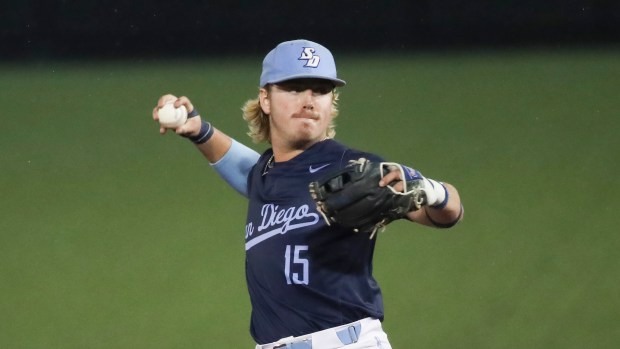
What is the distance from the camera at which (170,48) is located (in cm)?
652

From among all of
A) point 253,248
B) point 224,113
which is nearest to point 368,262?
point 253,248

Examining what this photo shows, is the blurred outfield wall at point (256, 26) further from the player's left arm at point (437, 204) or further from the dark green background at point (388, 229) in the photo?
the player's left arm at point (437, 204)

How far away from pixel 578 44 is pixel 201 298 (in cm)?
295

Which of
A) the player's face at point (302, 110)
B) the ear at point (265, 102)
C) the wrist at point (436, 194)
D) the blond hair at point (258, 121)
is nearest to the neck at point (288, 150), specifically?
the player's face at point (302, 110)

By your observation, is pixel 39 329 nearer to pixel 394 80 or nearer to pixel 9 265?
pixel 9 265

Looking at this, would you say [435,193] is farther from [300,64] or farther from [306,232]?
[300,64]

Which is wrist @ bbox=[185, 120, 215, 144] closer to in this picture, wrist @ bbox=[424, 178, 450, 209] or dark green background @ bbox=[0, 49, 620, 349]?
wrist @ bbox=[424, 178, 450, 209]

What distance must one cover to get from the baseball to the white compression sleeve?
27 cm

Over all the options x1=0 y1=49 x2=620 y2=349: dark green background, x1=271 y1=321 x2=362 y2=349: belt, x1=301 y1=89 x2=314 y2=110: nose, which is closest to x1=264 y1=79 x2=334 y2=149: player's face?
x1=301 y1=89 x2=314 y2=110: nose

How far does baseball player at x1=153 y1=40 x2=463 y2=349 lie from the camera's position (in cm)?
292

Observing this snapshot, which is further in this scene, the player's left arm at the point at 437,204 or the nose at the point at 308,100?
the nose at the point at 308,100

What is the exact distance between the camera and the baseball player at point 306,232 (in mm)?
2920

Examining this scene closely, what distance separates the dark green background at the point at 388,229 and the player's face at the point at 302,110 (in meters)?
1.79

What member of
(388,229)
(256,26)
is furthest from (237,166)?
(256,26)
